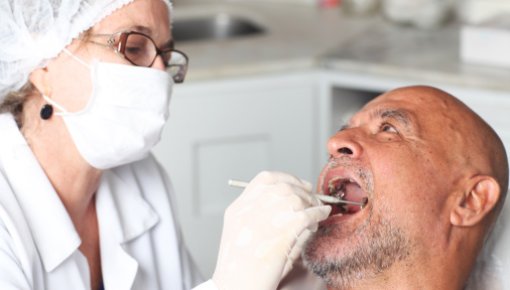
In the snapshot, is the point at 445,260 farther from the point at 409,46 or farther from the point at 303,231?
the point at 409,46

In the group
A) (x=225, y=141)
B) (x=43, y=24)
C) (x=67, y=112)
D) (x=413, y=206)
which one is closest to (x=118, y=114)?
(x=67, y=112)

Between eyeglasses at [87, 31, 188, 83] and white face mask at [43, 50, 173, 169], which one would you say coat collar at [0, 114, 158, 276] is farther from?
eyeglasses at [87, 31, 188, 83]

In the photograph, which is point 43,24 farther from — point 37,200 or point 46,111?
point 37,200

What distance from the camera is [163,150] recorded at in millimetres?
2928

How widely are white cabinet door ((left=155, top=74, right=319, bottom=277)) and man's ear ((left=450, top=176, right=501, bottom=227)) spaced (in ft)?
3.88

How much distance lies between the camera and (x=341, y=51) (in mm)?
3021

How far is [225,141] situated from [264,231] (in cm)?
126

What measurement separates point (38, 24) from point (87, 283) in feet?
1.55

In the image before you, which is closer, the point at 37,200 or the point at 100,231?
the point at 37,200

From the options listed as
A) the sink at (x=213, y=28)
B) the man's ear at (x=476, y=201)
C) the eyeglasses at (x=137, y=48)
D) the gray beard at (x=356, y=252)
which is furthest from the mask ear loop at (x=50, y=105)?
the sink at (x=213, y=28)

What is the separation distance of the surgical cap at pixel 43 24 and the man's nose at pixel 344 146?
0.44 meters

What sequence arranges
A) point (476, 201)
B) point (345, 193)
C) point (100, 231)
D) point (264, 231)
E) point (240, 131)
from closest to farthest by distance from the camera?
point (264, 231)
point (476, 201)
point (345, 193)
point (100, 231)
point (240, 131)

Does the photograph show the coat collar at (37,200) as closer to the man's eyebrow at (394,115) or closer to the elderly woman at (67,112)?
the elderly woman at (67,112)

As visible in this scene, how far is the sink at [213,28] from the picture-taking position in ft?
11.4
